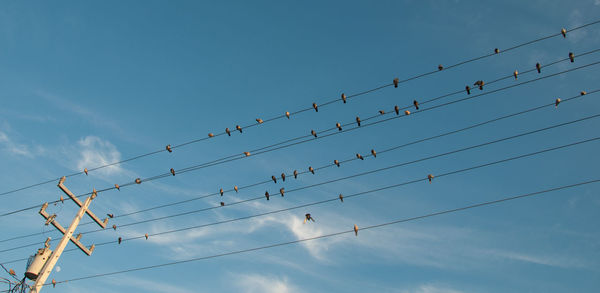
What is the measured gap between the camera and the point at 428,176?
10844mm

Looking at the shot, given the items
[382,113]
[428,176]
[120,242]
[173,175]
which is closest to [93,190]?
[120,242]

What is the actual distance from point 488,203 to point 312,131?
5.05m

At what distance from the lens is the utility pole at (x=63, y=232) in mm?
12195

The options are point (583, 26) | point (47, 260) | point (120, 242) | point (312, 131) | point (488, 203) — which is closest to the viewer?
point (583, 26)

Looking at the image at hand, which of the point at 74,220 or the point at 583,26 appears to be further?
the point at 74,220

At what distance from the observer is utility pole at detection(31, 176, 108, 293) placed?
12.2 meters

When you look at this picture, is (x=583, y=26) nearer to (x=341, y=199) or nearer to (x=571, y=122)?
(x=571, y=122)

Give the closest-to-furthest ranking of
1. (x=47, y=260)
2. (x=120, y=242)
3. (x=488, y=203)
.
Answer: (x=488, y=203) → (x=47, y=260) → (x=120, y=242)

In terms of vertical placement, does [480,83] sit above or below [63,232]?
above

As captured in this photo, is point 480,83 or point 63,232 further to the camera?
Answer: point 63,232

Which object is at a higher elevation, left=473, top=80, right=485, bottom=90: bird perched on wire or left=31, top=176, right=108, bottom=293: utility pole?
left=473, top=80, right=485, bottom=90: bird perched on wire

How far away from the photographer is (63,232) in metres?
13.9

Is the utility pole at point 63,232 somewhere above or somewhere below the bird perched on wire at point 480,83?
below

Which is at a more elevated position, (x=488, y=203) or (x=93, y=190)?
(x=93, y=190)
